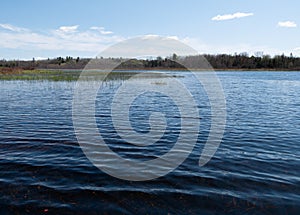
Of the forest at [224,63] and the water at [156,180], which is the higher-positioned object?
the forest at [224,63]

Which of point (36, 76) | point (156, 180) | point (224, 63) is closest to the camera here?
point (156, 180)

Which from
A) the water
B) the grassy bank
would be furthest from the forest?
the water

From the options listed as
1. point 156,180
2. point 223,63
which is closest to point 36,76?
point 156,180

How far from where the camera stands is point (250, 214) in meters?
6.44

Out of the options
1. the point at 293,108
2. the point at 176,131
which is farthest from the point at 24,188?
the point at 293,108

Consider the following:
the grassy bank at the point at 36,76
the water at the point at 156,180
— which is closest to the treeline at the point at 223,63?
the grassy bank at the point at 36,76

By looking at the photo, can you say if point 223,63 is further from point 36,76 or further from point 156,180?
point 156,180

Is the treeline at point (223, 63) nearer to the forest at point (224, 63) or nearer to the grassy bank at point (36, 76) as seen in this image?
the forest at point (224, 63)

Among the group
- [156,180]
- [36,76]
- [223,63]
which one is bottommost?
[156,180]

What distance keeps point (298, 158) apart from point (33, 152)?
1078 centimetres

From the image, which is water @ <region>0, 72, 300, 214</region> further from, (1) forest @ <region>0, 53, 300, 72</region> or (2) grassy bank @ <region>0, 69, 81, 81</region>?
(1) forest @ <region>0, 53, 300, 72</region>

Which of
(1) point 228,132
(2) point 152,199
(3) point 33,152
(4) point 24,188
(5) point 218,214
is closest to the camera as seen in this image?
(5) point 218,214

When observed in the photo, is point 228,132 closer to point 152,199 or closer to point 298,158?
point 298,158

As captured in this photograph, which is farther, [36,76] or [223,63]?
[223,63]
